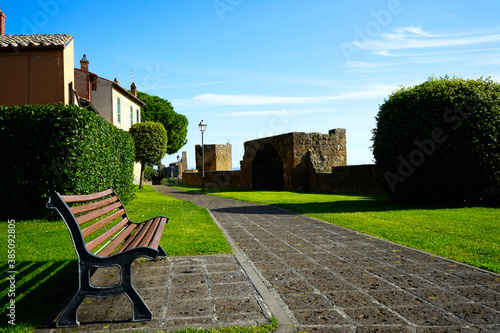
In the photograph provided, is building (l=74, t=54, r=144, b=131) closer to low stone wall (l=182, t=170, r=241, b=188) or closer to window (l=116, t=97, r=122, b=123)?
window (l=116, t=97, r=122, b=123)

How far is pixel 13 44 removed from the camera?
15.2m

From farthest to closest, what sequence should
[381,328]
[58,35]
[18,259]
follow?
1. [58,35]
2. [18,259]
3. [381,328]

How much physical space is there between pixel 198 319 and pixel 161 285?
42.3 inches

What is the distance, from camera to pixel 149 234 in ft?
14.9

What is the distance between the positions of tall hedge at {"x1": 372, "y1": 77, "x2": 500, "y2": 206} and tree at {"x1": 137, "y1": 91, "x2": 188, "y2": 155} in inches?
1623

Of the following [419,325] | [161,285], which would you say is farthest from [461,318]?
[161,285]

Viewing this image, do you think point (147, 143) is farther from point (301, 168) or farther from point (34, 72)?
point (301, 168)

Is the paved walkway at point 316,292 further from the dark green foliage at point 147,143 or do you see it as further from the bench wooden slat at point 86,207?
the dark green foliage at point 147,143

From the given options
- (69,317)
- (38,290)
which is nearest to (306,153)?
(38,290)

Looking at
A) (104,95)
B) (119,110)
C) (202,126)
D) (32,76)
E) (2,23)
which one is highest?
(2,23)

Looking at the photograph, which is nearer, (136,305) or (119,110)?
(136,305)

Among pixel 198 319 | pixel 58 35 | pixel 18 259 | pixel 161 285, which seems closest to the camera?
pixel 198 319

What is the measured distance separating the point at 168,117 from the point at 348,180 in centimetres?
3723

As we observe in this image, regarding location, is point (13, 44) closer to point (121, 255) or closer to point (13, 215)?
point (13, 215)
